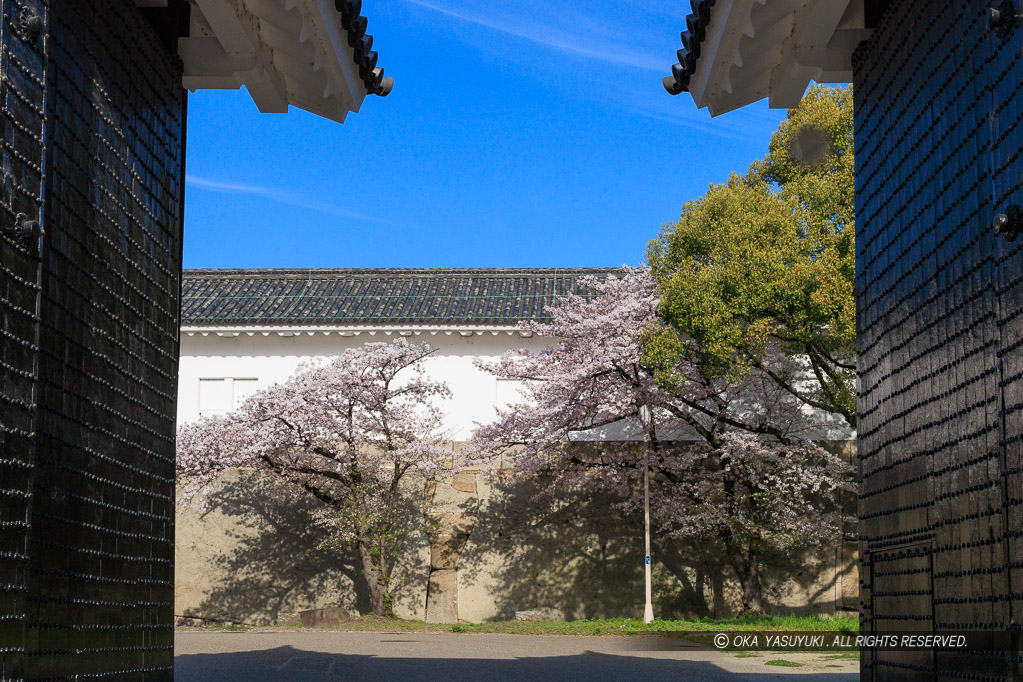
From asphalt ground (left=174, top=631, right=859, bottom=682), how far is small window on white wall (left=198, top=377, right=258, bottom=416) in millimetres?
5326

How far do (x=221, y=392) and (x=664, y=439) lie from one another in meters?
8.05

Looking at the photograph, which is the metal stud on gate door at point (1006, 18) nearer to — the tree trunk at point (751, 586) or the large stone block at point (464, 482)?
the tree trunk at point (751, 586)

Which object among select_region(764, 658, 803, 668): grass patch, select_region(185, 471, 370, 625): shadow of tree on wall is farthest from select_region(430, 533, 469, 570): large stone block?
select_region(764, 658, 803, 668): grass patch

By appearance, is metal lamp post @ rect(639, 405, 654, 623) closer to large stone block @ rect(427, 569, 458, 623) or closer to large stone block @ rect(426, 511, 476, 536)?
large stone block @ rect(426, 511, 476, 536)

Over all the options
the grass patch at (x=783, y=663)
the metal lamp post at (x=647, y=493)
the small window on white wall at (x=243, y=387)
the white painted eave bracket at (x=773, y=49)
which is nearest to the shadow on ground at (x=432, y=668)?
the grass patch at (x=783, y=663)

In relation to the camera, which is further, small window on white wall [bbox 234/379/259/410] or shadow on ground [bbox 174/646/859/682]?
small window on white wall [bbox 234/379/259/410]

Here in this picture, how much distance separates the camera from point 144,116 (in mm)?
5254

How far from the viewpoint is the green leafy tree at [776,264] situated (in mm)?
13078

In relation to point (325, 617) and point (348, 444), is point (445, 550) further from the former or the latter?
point (348, 444)

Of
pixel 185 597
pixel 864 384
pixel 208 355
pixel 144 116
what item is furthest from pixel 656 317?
pixel 144 116

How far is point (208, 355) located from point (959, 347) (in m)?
16.8

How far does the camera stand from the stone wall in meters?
17.9

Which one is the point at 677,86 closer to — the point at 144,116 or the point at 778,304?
the point at 144,116

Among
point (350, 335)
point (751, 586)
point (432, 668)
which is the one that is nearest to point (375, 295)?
point (350, 335)
